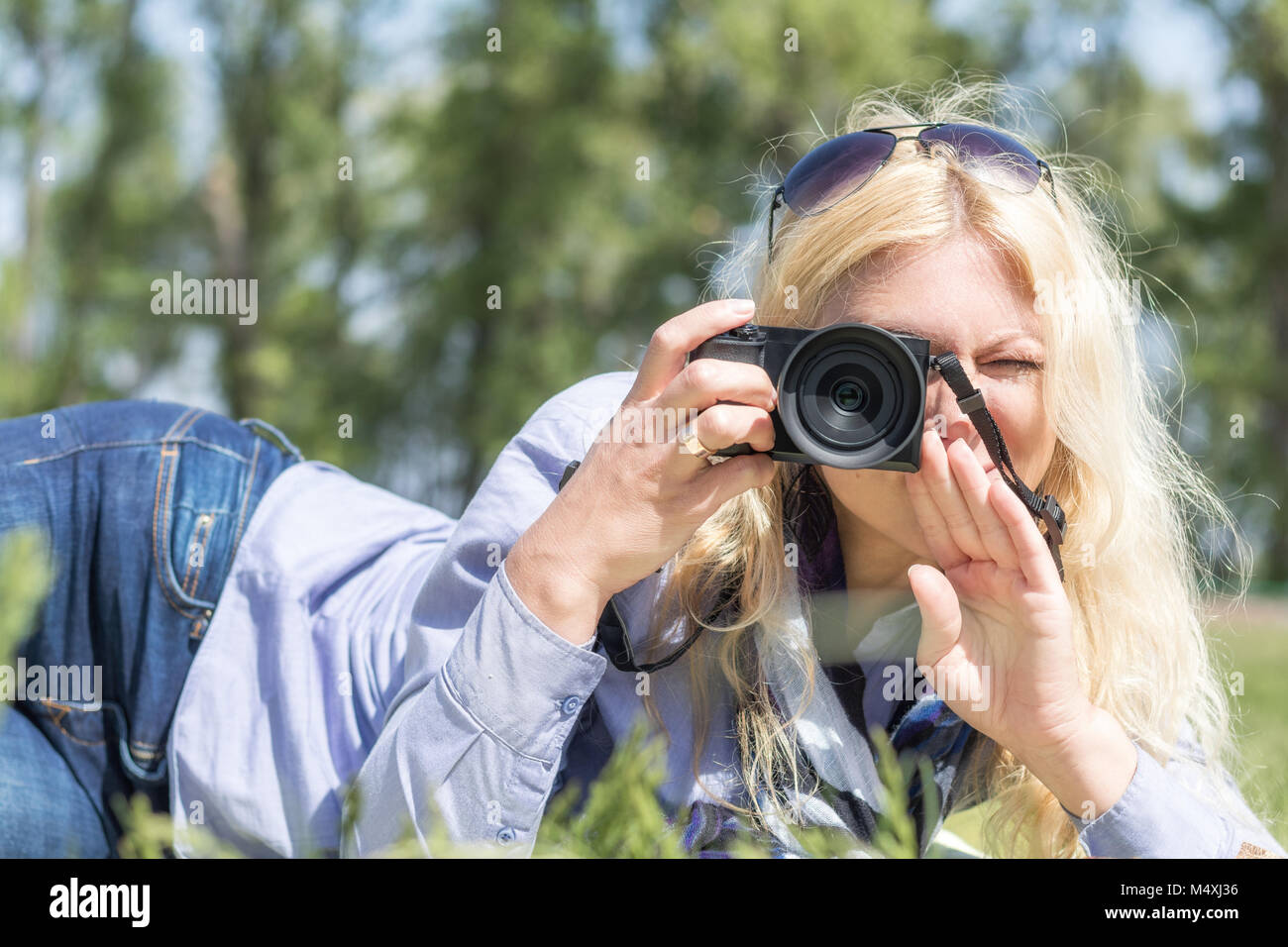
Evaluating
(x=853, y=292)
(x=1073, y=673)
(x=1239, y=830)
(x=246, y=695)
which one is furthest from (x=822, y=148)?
(x=246, y=695)

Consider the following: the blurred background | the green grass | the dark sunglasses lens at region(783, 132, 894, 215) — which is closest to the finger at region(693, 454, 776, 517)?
the dark sunglasses lens at region(783, 132, 894, 215)

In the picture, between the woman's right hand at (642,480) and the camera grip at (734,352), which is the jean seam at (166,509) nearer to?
the woman's right hand at (642,480)

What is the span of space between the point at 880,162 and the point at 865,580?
0.59 meters

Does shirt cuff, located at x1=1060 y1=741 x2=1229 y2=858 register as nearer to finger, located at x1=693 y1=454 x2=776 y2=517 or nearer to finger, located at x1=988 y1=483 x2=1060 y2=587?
finger, located at x1=988 y1=483 x2=1060 y2=587

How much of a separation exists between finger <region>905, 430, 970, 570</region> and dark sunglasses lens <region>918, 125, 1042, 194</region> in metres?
0.45

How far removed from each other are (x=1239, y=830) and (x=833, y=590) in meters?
0.58

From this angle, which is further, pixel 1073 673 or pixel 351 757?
pixel 351 757

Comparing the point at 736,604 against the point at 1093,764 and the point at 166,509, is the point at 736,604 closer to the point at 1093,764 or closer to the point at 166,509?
the point at 1093,764

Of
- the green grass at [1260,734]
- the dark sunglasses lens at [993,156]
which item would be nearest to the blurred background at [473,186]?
the green grass at [1260,734]

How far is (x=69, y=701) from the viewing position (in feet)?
5.80

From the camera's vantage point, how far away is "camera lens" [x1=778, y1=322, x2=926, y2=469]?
128 centimetres

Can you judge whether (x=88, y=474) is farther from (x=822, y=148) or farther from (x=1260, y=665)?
(x=1260, y=665)

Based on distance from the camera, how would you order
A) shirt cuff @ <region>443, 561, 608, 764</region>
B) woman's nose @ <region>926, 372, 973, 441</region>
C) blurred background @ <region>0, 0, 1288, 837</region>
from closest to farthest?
shirt cuff @ <region>443, 561, 608, 764</region> < woman's nose @ <region>926, 372, 973, 441</region> < blurred background @ <region>0, 0, 1288, 837</region>

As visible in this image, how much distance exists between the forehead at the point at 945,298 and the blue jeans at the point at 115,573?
107 cm
